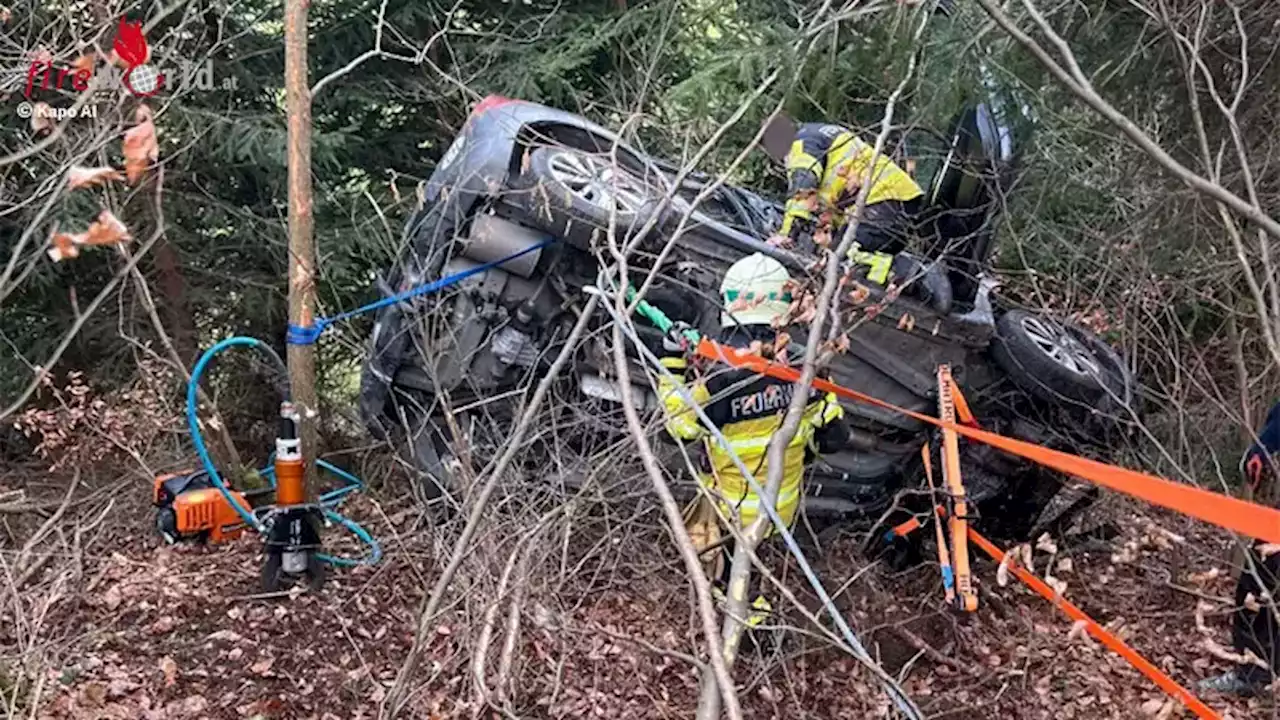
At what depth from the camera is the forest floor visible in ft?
13.1

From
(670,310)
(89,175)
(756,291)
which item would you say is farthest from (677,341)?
(89,175)

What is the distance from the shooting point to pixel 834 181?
432cm

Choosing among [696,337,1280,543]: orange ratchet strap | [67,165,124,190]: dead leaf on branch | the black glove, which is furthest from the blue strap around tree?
[67,165,124,190]: dead leaf on branch

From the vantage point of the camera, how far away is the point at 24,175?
621 centimetres

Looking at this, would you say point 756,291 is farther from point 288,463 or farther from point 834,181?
point 288,463

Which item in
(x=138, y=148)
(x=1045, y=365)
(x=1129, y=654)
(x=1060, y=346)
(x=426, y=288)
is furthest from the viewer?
(x=1060, y=346)

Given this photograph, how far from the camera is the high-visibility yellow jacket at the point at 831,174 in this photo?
417 cm

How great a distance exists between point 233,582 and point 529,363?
5.39 feet

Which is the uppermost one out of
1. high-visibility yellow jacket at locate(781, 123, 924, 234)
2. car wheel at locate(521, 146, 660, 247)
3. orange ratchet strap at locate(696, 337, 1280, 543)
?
orange ratchet strap at locate(696, 337, 1280, 543)

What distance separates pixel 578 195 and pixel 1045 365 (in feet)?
7.54

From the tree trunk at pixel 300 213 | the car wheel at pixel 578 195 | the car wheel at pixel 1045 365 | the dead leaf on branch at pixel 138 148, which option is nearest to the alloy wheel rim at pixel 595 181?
the car wheel at pixel 578 195

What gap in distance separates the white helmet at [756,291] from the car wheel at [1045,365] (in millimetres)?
1449

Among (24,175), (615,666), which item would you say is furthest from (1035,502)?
(24,175)

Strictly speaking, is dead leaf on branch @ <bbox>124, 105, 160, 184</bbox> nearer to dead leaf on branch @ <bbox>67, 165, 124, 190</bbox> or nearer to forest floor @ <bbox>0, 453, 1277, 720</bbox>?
dead leaf on branch @ <bbox>67, 165, 124, 190</bbox>
